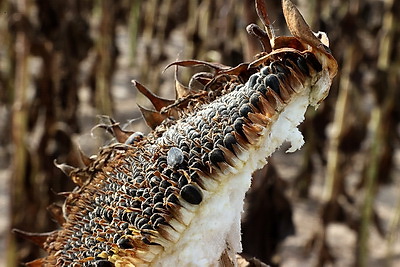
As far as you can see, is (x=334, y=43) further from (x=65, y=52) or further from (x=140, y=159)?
(x=140, y=159)

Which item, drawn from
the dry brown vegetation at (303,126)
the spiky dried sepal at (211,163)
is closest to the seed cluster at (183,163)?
the spiky dried sepal at (211,163)

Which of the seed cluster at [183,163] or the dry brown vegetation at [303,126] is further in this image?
the dry brown vegetation at [303,126]

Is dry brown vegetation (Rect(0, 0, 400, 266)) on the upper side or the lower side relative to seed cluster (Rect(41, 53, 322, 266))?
upper

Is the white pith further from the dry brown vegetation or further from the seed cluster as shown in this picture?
the dry brown vegetation

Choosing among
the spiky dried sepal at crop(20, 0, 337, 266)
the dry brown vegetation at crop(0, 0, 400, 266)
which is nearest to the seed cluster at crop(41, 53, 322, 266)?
the spiky dried sepal at crop(20, 0, 337, 266)

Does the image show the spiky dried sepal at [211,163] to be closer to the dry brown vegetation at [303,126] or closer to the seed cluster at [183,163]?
the seed cluster at [183,163]

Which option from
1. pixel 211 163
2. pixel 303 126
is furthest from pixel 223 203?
pixel 303 126

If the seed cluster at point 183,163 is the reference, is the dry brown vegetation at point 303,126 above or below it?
above

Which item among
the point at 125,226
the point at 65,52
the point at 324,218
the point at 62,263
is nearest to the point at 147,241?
the point at 125,226
